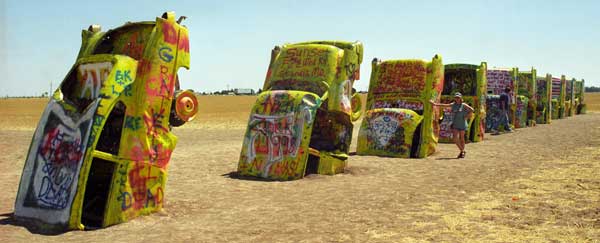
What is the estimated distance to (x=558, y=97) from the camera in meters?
36.8

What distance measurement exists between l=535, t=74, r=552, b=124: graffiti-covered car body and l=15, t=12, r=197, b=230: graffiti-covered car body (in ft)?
88.1

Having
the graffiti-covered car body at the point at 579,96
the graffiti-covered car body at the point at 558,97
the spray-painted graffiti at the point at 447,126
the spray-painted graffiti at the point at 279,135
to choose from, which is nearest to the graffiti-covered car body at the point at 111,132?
the spray-painted graffiti at the point at 279,135

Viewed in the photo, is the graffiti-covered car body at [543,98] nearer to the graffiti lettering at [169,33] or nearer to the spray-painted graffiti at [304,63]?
the spray-painted graffiti at [304,63]

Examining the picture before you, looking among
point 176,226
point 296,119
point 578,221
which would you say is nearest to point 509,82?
point 296,119

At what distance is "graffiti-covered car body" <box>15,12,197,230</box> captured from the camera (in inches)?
268

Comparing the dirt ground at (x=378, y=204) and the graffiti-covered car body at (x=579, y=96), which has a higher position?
the graffiti-covered car body at (x=579, y=96)

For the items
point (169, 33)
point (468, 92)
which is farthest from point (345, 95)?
point (468, 92)

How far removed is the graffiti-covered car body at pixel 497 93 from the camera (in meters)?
24.3

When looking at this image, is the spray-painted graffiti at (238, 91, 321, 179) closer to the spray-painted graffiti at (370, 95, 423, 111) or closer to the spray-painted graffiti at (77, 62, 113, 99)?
the spray-painted graffiti at (77, 62, 113, 99)

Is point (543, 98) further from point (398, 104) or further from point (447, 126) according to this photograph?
point (398, 104)

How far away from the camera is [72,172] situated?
675 cm

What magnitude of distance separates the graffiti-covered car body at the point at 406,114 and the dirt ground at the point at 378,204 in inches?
28.7

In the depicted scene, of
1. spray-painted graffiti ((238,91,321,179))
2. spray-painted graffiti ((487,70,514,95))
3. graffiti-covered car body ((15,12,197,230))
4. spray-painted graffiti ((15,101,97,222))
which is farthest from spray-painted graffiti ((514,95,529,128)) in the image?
spray-painted graffiti ((15,101,97,222))

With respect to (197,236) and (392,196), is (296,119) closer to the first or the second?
(392,196)
